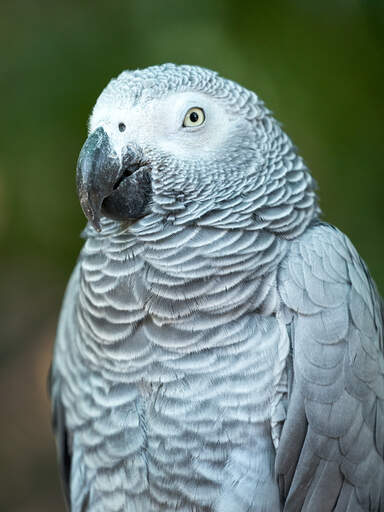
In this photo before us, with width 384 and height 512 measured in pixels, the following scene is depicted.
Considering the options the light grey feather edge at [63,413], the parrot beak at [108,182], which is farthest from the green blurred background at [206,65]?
the parrot beak at [108,182]

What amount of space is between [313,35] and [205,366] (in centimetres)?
136

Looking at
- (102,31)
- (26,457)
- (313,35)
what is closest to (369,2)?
(313,35)

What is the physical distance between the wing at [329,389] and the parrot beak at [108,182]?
34 centimetres

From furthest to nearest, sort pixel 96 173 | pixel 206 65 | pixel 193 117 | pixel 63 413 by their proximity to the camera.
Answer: pixel 206 65 < pixel 63 413 < pixel 193 117 < pixel 96 173

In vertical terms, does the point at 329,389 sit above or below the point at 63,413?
above

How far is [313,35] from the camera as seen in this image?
2.00m

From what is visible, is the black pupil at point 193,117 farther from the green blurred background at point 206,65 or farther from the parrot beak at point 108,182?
the green blurred background at point 206,65

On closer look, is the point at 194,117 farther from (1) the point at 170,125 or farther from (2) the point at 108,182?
(2) the point at 108,182

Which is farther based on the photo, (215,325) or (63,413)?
(63,413)

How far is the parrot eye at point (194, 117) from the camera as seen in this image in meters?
1.23

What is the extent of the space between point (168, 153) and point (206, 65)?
0.86 m

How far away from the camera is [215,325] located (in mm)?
1163

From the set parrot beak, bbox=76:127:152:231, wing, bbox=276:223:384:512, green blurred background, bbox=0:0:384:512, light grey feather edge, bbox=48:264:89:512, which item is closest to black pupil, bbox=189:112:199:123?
parrot beak, bbox=76:127:152:231

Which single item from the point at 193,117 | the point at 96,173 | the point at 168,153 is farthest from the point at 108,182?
the point at 193,117
